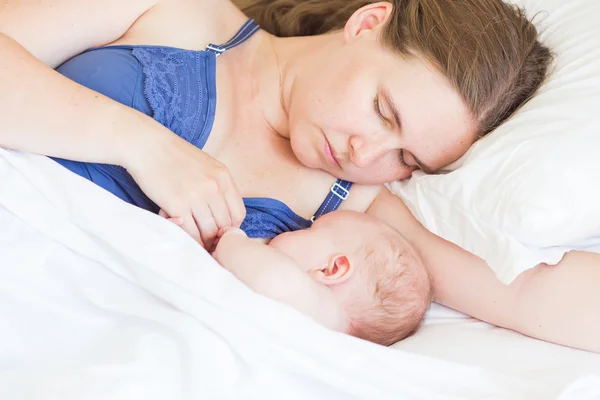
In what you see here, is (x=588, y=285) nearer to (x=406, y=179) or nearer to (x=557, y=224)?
(x=557, y=224)

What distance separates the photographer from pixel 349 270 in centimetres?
115

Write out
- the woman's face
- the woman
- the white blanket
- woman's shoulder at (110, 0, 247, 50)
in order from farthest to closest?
woman's shoulder at (110, 0, 247, 50) < the woman's face < the woman < the white blanket

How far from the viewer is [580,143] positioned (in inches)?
46.2

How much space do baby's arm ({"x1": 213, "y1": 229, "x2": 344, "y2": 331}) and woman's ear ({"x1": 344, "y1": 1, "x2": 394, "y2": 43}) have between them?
52 cm

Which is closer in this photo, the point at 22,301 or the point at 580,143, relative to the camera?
the point at 22,301

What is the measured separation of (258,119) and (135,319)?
0.63 meters

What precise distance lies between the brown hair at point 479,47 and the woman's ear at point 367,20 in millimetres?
24

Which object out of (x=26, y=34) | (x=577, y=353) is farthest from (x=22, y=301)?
(x=577, y=353)

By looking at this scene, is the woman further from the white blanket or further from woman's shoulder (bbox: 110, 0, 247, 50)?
the white blanket

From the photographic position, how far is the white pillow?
114cm

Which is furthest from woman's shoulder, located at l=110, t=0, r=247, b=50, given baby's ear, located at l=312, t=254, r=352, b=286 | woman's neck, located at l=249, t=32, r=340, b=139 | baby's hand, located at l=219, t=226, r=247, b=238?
baby's ear, located at l=312, t=254, r=352, b=286

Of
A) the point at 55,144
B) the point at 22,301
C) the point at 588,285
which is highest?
the point at 588,285

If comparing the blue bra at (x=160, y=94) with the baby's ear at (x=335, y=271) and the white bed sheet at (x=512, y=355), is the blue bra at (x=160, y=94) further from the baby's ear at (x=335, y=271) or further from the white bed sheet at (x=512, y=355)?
the white bed sheet at (x=512, y=355)

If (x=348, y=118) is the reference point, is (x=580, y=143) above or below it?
above
